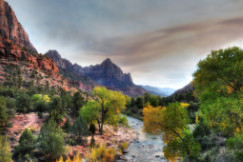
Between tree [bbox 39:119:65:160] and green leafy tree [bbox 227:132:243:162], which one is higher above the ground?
green leafy tree [bbox 227:132:243:162]

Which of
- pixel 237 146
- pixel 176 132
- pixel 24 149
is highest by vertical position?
pixel 237 146

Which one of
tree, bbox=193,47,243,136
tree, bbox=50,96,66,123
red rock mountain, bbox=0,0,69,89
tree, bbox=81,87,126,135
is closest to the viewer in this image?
tree, bbox=193,47,243,136

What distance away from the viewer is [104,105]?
A: 20.2 metres

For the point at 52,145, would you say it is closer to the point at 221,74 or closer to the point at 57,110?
the point at 57,110

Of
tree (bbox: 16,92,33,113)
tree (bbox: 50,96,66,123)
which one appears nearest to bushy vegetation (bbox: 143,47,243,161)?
tree (bbox: 50,96,66,123)

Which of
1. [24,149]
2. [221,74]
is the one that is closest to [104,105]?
[24,149]

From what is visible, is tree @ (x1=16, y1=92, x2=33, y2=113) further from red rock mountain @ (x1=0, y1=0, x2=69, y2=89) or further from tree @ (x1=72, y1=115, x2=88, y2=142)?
red rock mountain @ (x1=0, y1=0, x2=69, y2=89)

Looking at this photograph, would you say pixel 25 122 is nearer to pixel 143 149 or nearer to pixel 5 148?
pixel 5 148

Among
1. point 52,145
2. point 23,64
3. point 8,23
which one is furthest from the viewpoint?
point 8,23

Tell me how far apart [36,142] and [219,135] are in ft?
65.3

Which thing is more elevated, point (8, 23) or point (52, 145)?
point (8, 23)

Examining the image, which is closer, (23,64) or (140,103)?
(23,64)

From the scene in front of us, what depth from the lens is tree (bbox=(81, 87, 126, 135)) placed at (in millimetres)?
19109

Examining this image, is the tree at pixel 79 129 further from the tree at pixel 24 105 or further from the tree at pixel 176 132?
the tree at pixel 24 105
